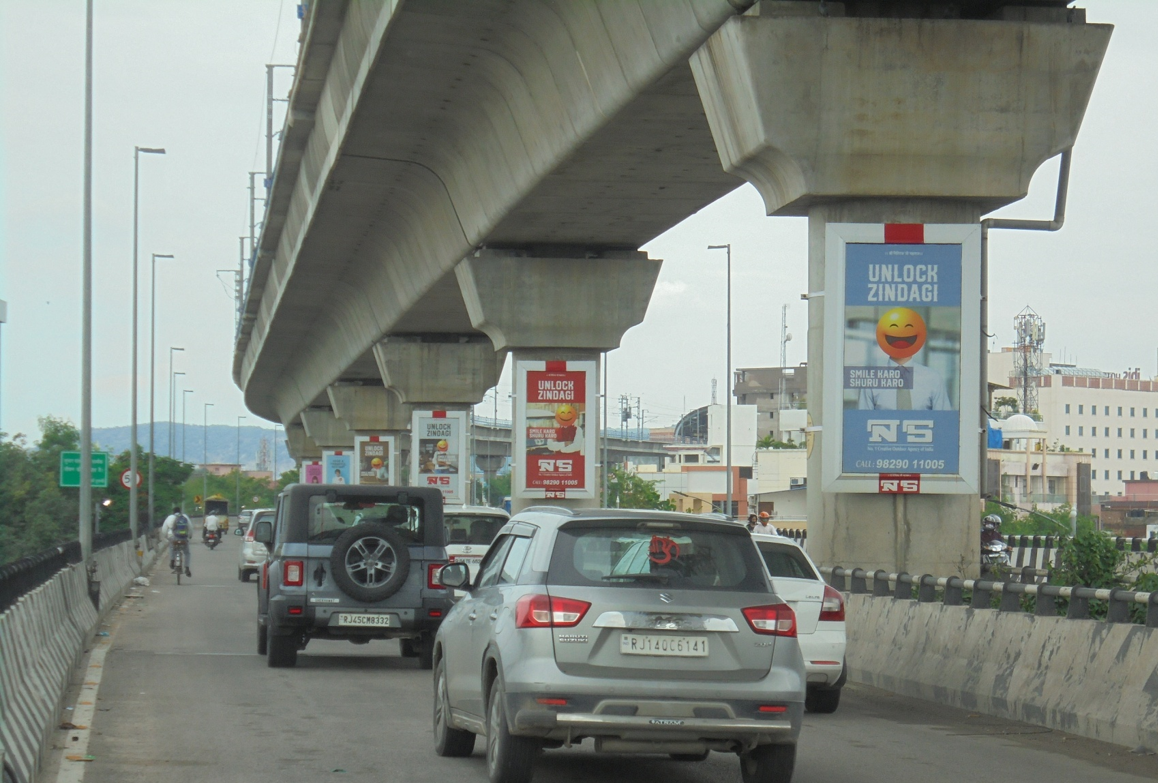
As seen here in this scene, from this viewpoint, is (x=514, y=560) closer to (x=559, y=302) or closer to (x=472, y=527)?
(x=472, y=527)

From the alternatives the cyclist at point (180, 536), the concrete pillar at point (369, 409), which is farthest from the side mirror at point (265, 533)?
the concrete pillar at point (369, 409)

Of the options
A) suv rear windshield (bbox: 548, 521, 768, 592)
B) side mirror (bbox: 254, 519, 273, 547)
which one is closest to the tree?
side mirror (bbox: 254, 519, 273, 547)

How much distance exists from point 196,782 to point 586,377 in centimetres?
1895

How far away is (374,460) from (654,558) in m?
46.8

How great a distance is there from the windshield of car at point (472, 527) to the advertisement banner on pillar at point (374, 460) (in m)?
31.9

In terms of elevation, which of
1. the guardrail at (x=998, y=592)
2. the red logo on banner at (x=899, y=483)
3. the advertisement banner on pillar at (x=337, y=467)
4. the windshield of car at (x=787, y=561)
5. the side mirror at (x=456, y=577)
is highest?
the red logo on banner at (x=899, y=483)

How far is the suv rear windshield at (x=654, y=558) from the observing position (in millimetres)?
8031

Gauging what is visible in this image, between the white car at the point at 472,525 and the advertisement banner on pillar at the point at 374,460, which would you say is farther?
the advertisement banner on pillar at the point at 374,460

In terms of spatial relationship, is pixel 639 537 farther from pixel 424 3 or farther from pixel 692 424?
pixel 692 424

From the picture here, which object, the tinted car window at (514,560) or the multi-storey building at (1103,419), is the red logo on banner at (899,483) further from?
the multi-storey building at (1103,419)

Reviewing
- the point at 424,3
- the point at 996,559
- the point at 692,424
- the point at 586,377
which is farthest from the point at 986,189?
the point at 692,424

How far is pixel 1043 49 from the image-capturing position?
13734 mm

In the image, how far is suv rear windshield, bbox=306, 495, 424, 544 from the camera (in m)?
16.3

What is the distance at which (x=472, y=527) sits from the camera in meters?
21.5
